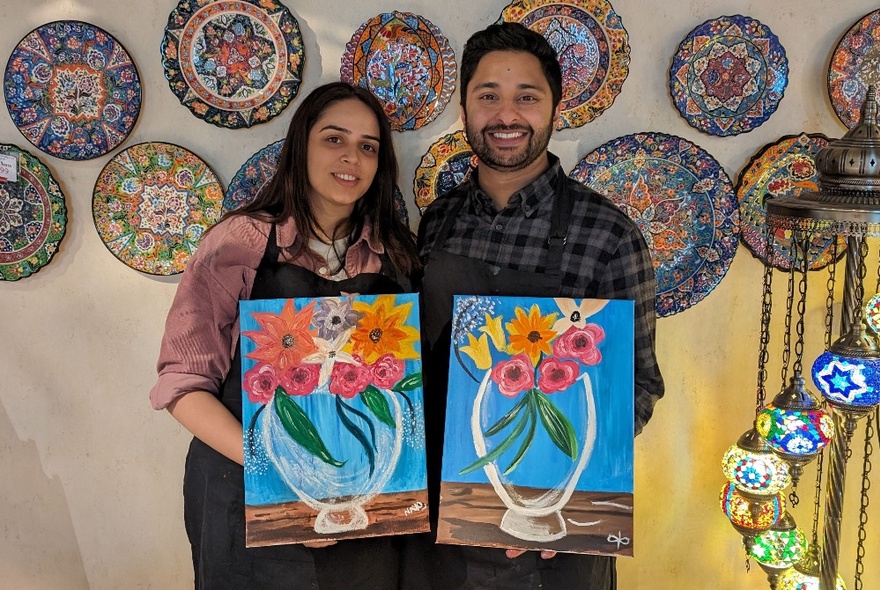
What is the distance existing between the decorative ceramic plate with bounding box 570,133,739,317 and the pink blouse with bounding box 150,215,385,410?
0.88 meters

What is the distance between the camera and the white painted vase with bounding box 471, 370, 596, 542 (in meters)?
1.36

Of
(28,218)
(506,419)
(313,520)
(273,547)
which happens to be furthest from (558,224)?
(28,218)

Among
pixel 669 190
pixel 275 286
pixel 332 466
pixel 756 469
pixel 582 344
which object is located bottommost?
pixel 756 469

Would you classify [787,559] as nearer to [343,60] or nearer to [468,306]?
[468,306]

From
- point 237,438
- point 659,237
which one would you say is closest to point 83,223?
point 237,438

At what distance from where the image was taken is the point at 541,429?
1381 mm

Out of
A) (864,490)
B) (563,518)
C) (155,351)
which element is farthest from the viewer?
(155,351)

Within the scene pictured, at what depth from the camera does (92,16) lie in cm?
201

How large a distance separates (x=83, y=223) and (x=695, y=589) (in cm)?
232

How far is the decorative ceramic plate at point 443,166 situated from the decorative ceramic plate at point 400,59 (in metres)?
0.14

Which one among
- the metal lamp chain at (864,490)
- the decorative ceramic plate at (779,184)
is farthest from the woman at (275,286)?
the metal lamp chain at (864,490)

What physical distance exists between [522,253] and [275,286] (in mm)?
567

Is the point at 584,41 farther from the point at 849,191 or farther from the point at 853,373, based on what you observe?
the point at 853,373

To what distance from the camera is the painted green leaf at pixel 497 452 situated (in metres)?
1.38
